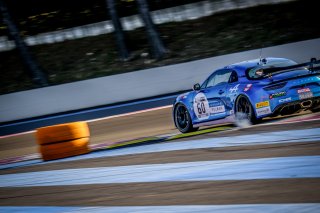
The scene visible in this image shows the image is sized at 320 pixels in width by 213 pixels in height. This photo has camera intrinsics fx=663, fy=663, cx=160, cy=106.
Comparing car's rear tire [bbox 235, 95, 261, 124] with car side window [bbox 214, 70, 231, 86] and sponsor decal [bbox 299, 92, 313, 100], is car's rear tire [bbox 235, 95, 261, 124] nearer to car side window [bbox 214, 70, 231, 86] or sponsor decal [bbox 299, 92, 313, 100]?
car side window [bbox 214, 70, 231, 86]

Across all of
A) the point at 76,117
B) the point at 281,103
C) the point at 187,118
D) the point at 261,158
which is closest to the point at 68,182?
the point at 261,158

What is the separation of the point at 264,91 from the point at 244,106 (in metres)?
0.65

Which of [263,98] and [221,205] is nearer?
[221,205]

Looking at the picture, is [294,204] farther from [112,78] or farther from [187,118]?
[112,78]

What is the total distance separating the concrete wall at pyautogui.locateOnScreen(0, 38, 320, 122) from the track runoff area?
30.1ft

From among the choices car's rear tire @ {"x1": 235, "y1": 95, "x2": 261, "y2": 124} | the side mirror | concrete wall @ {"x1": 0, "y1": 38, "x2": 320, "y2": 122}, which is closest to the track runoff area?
car's rear tire @ {"x1": 235, "y1": 95, "x2": 261, "y2": 124}

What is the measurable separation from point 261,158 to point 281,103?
3.19 metres

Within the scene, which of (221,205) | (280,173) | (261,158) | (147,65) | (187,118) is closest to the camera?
(221,205)

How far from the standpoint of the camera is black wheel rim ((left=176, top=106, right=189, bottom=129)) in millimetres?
13641

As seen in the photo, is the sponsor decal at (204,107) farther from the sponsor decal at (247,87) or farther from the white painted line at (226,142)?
the white painted line at (226,142)

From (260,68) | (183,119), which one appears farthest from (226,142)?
(183,119)

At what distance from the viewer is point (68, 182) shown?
9.00 m

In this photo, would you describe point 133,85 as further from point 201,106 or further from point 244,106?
point 244,106

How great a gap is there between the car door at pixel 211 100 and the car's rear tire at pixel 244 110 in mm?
422
